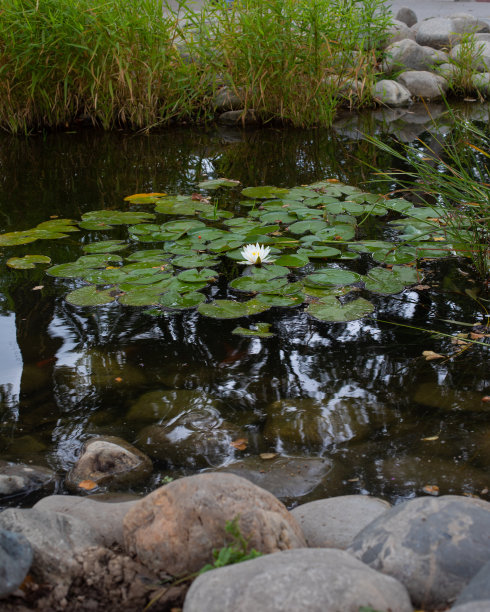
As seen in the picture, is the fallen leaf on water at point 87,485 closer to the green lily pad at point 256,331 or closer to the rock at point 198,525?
the rock at point 198,525

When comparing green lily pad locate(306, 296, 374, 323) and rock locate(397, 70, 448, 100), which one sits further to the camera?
rock locate(397, 70, 448, 100)

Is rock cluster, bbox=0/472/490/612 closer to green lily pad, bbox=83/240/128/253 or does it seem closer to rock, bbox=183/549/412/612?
rock, bbox=183/549/412/612

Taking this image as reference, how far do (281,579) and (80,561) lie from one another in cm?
44

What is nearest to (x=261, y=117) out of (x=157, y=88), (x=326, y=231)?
(x=157, y=88)

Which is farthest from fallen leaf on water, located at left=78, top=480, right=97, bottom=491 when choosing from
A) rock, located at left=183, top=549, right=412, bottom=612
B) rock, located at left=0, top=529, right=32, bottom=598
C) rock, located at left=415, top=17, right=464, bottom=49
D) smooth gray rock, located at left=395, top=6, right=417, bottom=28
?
smooth gray rock, located at left=395, top=6, right=417, bottom=28

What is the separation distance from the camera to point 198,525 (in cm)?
123

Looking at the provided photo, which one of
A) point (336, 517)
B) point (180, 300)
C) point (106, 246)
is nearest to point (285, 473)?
point (336, 517)

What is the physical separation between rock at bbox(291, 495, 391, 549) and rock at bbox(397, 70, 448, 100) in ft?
23.5

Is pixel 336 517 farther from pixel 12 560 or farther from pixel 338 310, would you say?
pixel 338 310

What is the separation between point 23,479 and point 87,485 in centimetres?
17

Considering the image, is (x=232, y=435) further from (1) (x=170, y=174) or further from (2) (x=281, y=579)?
(1) (x=170, y=174)

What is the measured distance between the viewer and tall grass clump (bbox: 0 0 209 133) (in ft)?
17.4

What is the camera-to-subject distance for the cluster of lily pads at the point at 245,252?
2.59 m

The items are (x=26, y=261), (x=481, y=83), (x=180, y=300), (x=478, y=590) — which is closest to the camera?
(x=478, y=590)
